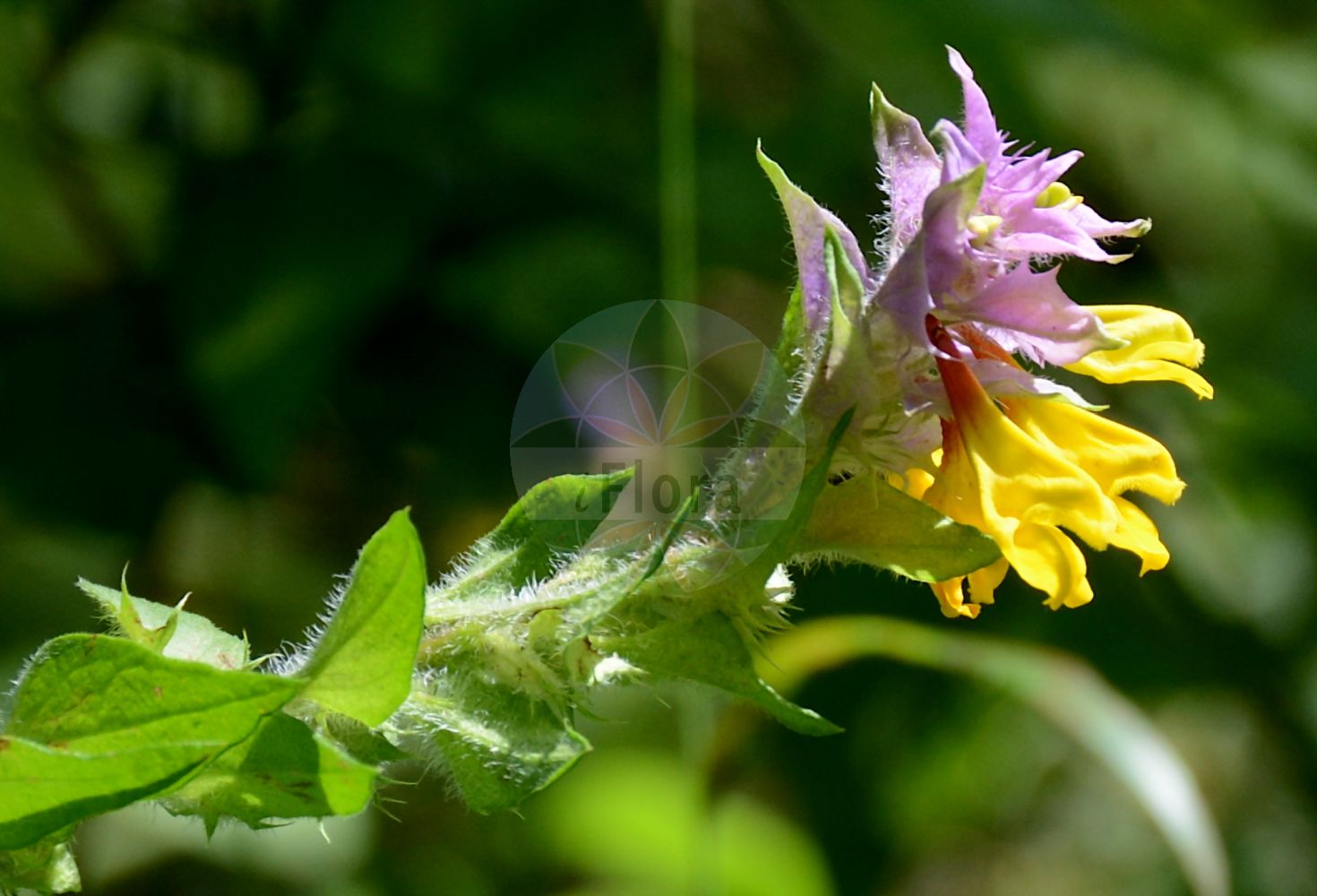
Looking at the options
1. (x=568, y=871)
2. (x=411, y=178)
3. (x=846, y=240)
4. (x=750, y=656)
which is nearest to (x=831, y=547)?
(x=750, y=656)

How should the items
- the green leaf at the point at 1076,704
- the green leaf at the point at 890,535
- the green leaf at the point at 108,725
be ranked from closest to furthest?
the green leaf at the point at 108,725
the green leaf at the point at 890,535
the green leaf at the point at 1076,704

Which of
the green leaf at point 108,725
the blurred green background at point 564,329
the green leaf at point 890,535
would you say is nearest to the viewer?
the green leaf at point 108,725

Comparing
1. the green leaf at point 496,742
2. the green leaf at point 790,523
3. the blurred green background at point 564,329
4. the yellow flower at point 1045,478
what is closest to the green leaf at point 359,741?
the green leaf at point 496,742

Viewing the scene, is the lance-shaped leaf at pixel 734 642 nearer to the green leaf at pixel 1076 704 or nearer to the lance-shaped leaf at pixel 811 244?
the lance-shaped leaf at pixel 811 244

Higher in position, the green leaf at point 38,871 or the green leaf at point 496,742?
the green leaf at point 496,742

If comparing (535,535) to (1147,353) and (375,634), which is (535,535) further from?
(1147,353)

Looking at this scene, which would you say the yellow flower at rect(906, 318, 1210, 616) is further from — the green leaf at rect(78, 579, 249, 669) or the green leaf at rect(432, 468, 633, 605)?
the green leaf at rect(78, 579, 249, 669)

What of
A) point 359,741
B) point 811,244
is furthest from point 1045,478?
point 359,741

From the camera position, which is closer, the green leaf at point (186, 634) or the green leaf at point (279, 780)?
the green leaf at point (279, 780)
